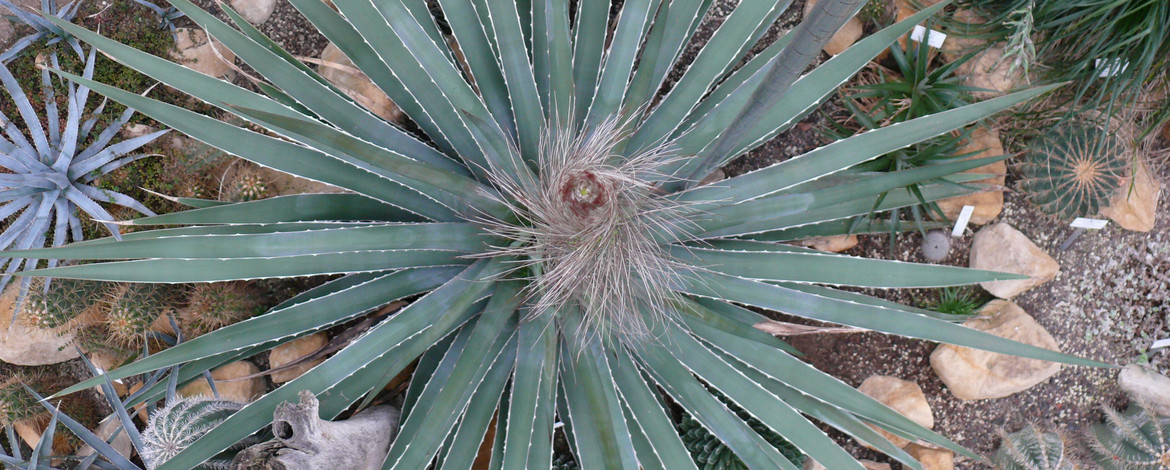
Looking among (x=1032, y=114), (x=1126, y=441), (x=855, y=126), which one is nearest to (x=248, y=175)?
(x=855, y=126)

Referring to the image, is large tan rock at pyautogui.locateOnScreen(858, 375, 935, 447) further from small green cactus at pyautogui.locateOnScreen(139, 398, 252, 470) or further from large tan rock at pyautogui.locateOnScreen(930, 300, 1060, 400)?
small green cactus at pyautogui.locateOnScreen(139, 398, 252, 470)

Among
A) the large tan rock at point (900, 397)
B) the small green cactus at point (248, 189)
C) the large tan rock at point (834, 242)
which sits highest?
the large tan rock at point (834, 242)

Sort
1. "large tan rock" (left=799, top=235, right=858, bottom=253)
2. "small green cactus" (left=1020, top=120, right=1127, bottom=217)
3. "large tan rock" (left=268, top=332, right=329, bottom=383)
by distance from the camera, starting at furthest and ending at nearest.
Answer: "large tan rock" (left=799, top=235, right=858, bottom=253) < "large tan rock" (left=268, top=332, right=329, bottom=383) < "small green cactus" (left=1020, top=120, right=1127, bottom=217)

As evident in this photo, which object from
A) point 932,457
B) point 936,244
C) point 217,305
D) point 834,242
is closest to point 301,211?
point 217,305

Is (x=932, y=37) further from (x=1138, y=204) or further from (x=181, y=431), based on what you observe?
(x=181, y=431)

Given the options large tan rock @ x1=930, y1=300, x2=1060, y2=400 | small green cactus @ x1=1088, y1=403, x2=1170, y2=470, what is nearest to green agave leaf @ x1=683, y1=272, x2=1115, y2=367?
large tan rock @ x1=930, y1=300, x2=1060, y2=400

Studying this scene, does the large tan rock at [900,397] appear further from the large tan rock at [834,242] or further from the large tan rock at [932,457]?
the large tan rock at [834,242]

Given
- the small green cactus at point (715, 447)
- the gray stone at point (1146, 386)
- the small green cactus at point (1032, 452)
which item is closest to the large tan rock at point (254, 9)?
the small green cactus at point (715, 447)
